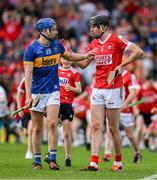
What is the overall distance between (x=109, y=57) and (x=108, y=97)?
690mm

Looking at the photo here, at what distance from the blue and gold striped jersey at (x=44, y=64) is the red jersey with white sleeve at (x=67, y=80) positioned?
1.88 m

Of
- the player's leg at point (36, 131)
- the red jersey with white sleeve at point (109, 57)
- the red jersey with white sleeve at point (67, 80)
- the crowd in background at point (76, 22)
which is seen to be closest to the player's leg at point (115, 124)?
the red jersey with white sleeve at point (109, 57)

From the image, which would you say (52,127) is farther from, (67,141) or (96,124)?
(67,141)

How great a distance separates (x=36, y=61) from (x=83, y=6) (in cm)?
1835

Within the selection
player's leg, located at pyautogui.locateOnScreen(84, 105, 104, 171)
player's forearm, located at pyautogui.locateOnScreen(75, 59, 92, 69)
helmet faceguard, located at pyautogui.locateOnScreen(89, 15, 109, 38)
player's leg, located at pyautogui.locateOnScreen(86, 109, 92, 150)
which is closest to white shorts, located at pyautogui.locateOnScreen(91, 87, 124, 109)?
player's leg, located at pyautogui.locateOnScreen(84, 105, 104, 171)

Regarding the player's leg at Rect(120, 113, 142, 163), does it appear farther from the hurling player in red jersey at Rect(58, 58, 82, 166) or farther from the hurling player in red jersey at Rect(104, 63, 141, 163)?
the hurling player in red jersey at Rect(58, 58, 82, 166)

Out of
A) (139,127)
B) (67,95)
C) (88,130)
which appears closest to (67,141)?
(67,95)

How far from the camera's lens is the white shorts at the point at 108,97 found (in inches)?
602

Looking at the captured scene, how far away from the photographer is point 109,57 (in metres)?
15.3

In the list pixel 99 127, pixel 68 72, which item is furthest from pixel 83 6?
pixel 99 127

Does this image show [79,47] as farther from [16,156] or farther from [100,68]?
[100,68]

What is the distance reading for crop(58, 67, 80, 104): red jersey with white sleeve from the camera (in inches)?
677

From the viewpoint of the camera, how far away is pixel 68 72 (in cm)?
1739

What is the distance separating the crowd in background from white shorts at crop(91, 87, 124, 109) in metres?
13.1
